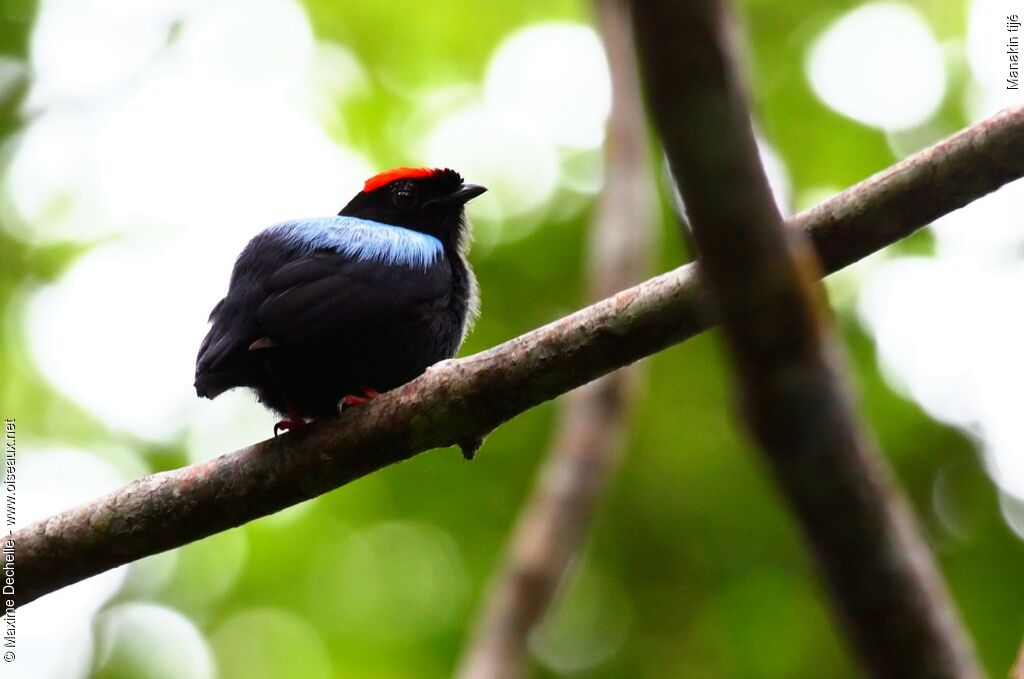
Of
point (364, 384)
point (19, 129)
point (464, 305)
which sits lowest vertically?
point (364, 384)

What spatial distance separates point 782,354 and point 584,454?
4.16 metres

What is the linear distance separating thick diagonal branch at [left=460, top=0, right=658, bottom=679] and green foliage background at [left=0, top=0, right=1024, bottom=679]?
105cm

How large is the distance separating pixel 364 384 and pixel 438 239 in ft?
4.18

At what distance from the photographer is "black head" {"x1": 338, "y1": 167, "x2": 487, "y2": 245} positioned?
5598 millimetres

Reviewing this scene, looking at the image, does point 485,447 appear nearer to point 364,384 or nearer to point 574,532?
point 574,532

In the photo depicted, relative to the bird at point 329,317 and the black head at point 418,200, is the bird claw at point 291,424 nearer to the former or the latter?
the bird at point 329,317

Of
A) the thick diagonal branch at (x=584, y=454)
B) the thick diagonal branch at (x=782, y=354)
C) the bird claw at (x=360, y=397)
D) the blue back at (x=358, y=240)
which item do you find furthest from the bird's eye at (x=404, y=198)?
the thick diagonal branch at (x=782, y=354)

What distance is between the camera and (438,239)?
5.45 m

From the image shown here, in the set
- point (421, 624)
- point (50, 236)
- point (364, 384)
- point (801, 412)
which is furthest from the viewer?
point (50, 236)

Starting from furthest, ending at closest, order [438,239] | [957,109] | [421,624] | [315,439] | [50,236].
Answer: [50,236] < [957,109] < [421,624] < [438,239] < [315,439]

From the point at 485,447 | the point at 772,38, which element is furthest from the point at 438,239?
the point at 772,38

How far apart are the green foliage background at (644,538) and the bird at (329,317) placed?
2.59 meters

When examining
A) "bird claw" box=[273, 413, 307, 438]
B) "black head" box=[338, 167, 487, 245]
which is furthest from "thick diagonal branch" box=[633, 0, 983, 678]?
"black head" box=[338, 167, 487, 245]

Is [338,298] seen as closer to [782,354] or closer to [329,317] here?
[329,317]
